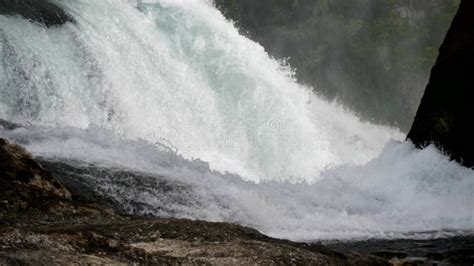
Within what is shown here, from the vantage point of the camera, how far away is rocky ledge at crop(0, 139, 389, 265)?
9.00ft

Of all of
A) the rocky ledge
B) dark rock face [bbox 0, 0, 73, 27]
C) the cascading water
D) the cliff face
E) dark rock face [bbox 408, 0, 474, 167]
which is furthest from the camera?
the cliff face

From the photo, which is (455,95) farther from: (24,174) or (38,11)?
(24,174)

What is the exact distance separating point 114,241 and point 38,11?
523 inches

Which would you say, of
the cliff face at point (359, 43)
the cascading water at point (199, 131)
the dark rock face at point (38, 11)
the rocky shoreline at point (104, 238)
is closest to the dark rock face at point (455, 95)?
the cascading water at point (199, 131)

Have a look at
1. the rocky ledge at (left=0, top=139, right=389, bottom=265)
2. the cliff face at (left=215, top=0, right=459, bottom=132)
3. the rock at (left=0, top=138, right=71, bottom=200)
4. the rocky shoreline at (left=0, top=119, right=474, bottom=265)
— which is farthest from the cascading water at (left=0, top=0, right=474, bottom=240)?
the cliff face at (left=215, top=0, right=459, bottom=132)

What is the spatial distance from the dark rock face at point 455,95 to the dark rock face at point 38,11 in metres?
9.37

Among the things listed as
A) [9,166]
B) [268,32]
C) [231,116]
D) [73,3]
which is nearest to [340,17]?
[268,32]

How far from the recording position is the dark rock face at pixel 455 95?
12.3 m

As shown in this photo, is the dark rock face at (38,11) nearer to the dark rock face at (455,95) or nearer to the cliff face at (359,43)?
the dark rock face at (455,95)

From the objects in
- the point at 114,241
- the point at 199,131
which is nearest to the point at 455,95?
the point at 199,131

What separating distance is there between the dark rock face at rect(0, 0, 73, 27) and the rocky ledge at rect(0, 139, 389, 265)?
1126 centimetres

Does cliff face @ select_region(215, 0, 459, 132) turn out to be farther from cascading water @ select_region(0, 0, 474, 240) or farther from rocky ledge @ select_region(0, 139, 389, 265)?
rocky ledge @ select_region(0, 139, 389, 265)

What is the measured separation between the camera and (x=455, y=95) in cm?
1283

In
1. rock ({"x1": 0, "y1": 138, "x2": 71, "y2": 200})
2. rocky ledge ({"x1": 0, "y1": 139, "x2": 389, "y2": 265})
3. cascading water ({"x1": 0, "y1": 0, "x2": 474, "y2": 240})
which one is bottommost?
rocky ledge ({"x1": 0, "y1": 139, "x2": 389, "y2": 265})
